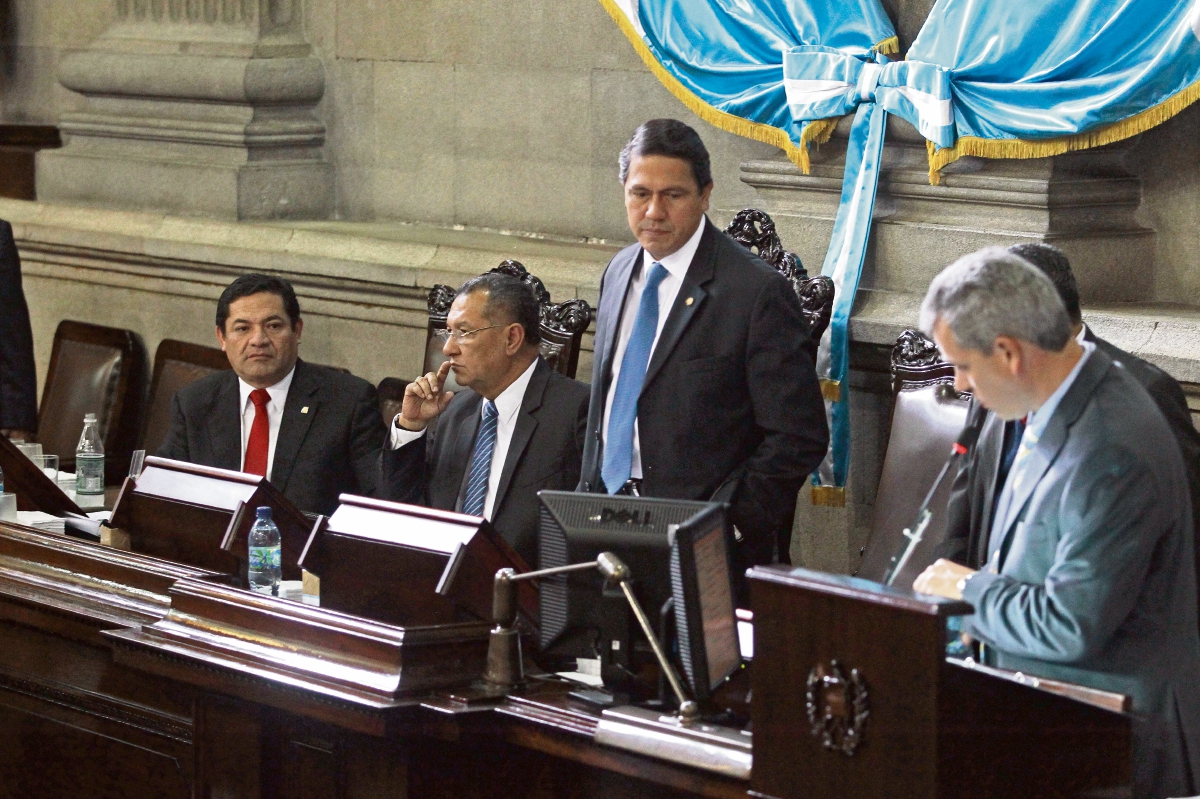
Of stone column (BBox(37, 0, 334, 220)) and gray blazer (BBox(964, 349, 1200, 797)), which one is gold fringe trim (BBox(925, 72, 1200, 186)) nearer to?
gray blazer (BBox(964, 349, 1200, 797))

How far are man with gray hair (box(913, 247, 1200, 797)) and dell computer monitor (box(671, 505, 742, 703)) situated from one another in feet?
1.18

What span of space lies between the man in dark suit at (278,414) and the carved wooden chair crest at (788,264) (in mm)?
1101

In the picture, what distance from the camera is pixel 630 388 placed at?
12.8 feet

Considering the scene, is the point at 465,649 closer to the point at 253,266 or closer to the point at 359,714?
the point at 359,714

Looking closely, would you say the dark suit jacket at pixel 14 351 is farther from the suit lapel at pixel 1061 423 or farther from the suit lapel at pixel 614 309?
the suit lapel at pixel 1061 423

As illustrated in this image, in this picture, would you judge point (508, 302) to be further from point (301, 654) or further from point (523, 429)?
point (301, 654)

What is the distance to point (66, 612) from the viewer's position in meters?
3.77

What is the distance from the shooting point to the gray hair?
94.3 inches

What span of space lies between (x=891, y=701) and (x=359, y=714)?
3.54ft

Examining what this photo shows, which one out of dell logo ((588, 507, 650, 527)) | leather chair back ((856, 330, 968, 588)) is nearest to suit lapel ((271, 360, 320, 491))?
leather chair back ((856, 330, 968, 588))

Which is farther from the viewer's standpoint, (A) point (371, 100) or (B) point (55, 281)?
(B) point (55, 281)

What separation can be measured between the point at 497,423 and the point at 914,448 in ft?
3.24

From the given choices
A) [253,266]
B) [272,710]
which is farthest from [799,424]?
[253,266]

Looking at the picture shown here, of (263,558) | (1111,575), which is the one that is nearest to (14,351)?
(263,558)
